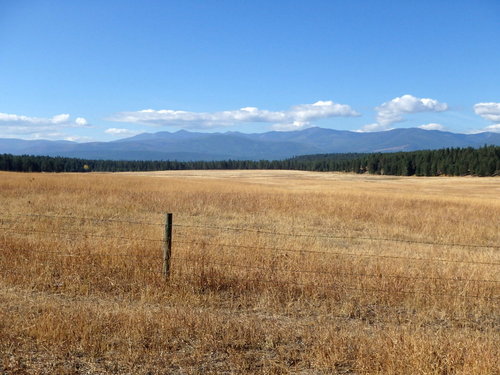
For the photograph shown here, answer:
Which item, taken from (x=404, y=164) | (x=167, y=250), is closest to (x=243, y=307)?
(x=167, y=250)

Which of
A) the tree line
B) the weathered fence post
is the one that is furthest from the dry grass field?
the tree line

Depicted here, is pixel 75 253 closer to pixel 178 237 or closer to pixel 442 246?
pixel 178 237

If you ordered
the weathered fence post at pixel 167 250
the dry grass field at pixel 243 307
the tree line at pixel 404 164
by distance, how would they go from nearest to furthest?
the dry grass field at pixel 243 307, the weathered fence post at pixel 167 250, the tree line at pixel 404 164

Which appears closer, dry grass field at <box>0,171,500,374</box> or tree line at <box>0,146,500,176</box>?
dry grass field at <box>0,171,500,374</box>

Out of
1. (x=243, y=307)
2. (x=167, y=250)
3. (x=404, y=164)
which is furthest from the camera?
(x=404, y=164)

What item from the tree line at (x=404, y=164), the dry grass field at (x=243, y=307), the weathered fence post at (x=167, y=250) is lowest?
the dry grass field at (x=243, y=307)

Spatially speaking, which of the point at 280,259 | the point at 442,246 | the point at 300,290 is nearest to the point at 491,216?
the point at 442,246

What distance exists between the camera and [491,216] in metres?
23.4

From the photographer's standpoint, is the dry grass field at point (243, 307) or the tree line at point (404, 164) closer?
the dry grass field at point (243, 307)

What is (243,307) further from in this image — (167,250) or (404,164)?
(404,164)

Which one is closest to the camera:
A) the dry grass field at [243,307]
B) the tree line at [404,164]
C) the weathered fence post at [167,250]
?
the dry grass field at [243,307]

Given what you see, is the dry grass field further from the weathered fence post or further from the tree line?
the tree line

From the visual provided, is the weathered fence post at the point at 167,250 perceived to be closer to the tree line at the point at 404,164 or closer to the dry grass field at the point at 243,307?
the dry grass field at the point at 243,307

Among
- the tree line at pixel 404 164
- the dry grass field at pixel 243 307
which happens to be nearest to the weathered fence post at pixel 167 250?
the dry grass field at pixel 243 307
